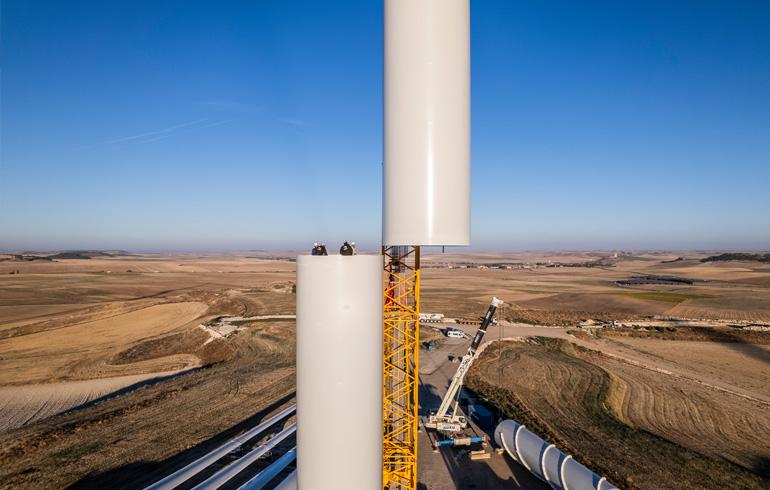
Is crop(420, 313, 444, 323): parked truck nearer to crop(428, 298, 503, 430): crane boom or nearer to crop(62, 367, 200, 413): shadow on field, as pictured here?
crop(62, 367, 200, 413): shadow on field

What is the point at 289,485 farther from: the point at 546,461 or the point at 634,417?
the point at 634,417

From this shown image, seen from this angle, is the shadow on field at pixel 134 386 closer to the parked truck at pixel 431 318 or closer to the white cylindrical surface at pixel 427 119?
the parked truck at pixel 431 318

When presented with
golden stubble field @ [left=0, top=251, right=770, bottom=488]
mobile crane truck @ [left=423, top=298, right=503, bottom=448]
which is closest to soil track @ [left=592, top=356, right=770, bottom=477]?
golden stubble field @ [left=0, top=251, right=770, bottom=488]

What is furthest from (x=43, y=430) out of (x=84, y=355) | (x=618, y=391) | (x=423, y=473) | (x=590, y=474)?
(x=618, y=391)

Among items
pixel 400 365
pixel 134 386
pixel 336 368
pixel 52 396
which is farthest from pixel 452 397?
pixel 52 396

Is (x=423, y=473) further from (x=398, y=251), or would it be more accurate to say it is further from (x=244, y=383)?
(x=244, y=383)
